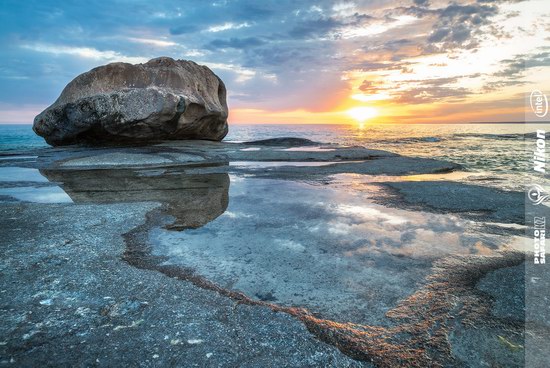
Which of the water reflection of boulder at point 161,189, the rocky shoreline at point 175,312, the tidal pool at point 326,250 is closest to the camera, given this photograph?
the rocky shoreline at point 175,312

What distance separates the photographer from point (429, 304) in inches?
148

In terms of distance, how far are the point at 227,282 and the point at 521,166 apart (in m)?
17.3

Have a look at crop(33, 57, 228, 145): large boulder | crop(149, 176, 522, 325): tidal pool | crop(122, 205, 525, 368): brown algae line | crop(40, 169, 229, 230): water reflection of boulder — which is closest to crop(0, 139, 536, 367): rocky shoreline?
crop(122, 205, 525, 368): brown algae line

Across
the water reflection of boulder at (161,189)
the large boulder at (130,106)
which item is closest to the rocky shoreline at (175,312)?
the water reflection of boulder at (161,189)

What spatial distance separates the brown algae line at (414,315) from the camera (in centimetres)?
297

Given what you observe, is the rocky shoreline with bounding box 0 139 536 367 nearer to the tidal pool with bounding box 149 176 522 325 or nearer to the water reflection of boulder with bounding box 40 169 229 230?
the tidal pool with bounding box 149 176 522 325

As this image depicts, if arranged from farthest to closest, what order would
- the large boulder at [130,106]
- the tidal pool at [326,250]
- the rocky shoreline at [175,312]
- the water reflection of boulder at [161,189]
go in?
the large boulder at [130,106] < the water reflection of boulder at [161,189] < the tidal pool at [326,250] < the rocky shoreline at [175,312]

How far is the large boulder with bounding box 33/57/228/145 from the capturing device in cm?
2069

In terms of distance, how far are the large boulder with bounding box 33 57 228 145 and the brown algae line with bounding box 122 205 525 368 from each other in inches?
703

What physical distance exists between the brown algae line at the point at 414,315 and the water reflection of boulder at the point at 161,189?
8.57ft

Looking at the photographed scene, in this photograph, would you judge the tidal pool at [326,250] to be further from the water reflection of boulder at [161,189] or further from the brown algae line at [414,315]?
the water reflection of boulder at [161,189]

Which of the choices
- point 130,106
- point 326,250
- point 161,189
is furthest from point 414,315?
point 130,106

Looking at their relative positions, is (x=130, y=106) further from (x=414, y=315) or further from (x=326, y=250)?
(x=414, y=315)

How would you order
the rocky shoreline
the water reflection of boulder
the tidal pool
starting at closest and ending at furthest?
1. the rocky shoreline
2. the tidal pool
3. the water reflection of boulder
